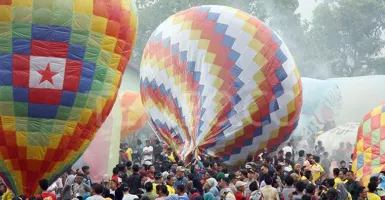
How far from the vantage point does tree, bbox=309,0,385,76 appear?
5217 cm

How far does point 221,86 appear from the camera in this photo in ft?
63.5

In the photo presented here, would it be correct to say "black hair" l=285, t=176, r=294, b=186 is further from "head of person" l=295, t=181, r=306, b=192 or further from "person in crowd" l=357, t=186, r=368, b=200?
"person in crowd" l=357, t=186, r=368, b=200

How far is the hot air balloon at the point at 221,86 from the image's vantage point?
19.4 metres

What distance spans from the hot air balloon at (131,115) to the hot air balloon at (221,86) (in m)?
6.55

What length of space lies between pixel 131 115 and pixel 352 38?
27.6 metres

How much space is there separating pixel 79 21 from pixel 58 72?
0.83m

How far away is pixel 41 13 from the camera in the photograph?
13938 mm

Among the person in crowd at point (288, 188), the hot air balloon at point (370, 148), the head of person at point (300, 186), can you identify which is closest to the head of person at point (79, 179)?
the person in crowd at point (288, 188)

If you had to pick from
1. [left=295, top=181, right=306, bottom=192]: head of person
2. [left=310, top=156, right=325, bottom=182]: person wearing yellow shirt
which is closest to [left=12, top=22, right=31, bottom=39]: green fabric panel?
[left=295, top=181, right=306, bottom=192]: head of person

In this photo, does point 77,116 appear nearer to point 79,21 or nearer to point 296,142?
point 79,21

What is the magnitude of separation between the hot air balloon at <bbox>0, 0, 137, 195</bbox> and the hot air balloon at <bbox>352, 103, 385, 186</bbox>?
504 centimetres

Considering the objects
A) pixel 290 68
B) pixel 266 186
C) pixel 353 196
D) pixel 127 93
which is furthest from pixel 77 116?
pixel 127 93

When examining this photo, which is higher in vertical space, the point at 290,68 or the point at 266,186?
the point at 290,68

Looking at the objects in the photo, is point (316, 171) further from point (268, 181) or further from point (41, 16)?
point (41, 16)
